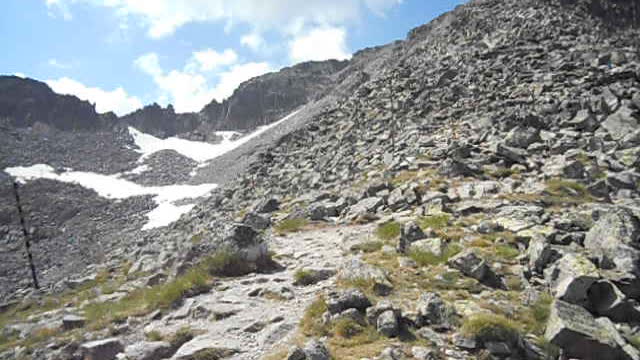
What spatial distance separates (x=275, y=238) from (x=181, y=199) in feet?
210

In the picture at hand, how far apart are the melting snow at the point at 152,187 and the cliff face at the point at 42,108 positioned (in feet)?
71.5

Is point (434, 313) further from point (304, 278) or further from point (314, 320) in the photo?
point (304, 278)

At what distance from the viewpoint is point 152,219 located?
6800 cm

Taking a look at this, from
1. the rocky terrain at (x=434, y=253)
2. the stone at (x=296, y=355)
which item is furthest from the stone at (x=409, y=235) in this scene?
the stone at (x=296, y=355)

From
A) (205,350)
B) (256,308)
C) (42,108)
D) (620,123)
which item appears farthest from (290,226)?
(42,108)

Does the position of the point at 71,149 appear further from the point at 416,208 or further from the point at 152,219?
the point at 416,208

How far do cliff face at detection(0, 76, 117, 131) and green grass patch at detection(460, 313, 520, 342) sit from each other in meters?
152

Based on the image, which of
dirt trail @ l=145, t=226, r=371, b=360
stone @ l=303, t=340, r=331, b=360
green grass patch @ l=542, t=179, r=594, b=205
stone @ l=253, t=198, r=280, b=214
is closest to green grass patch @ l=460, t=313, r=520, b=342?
stone @ l=303, t=340, r=331, b=360

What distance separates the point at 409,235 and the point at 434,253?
165cm

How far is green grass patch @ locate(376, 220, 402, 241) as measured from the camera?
1503 centimetres

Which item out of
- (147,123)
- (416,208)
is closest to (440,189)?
(416,208)

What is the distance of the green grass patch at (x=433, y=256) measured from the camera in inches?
467

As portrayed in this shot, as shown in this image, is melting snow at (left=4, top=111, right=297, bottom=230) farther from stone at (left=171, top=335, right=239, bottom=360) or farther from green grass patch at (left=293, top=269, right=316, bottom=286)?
stone at (left=171, top=335, right=239, bottom=360)

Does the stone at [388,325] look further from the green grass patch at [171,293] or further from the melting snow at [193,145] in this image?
the melting snow at [193,145]
